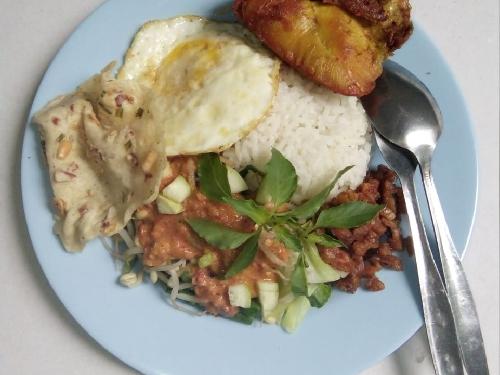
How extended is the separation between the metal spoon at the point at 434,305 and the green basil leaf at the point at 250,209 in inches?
27.2

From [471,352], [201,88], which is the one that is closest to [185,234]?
[201,88]

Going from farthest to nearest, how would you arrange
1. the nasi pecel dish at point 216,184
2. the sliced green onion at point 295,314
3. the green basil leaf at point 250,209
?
the sliced green onion at point 295,314, the nasi pecel dish at point 216,184, the green basil leaf at point 250,209

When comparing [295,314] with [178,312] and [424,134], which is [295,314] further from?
[424,134]

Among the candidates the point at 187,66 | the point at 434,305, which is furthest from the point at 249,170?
the point at 434,305

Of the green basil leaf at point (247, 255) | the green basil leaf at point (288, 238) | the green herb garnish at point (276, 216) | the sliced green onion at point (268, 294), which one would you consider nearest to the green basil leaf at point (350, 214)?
the green herb garnish at point (276, 216)

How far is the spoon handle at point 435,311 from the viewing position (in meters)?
2.32

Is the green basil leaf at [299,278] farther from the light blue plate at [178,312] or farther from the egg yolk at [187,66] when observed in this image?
the egg yolk at [187,66]

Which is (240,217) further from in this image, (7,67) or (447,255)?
(7,67)

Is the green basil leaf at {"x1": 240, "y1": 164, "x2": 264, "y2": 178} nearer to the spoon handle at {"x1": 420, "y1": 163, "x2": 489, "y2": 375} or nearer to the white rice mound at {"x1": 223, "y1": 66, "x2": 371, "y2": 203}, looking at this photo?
the white rice mound at {"x1": 223, "y1": 66, "x2": 371, "y2": 203}

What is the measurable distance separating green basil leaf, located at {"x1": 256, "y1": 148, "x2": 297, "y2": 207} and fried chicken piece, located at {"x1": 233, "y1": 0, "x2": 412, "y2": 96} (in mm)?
415

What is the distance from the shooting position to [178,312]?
239 centimetres

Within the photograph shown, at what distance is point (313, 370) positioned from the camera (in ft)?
7.54

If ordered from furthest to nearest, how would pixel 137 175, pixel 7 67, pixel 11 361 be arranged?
1. pixel 7 67
2. pixel 11 361
3. pixel 137 175

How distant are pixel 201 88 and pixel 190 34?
0.35 metres
